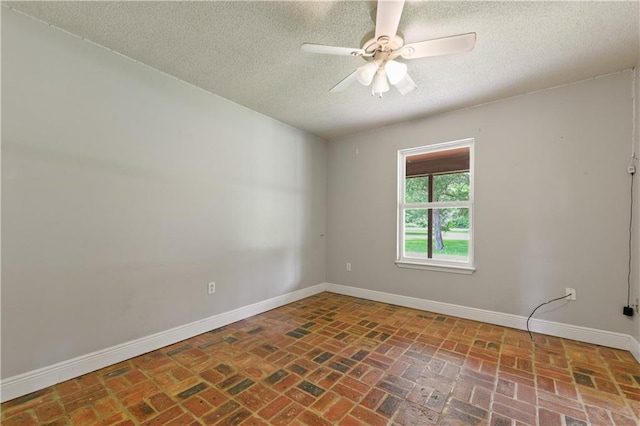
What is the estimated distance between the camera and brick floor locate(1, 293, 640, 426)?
1.52 meters

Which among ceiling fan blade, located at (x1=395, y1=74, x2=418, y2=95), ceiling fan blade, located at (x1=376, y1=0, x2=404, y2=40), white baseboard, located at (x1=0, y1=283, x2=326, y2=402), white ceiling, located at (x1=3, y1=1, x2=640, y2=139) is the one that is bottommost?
white baseboard, located at (x1=0, y1=283, x2=326, y2=402)

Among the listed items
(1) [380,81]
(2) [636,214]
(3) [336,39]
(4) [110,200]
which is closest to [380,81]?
(1) [380,81]

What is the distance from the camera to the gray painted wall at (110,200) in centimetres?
171

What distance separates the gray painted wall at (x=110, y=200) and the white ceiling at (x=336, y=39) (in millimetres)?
270

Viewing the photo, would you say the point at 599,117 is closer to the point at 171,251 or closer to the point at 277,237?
the point at 277,237

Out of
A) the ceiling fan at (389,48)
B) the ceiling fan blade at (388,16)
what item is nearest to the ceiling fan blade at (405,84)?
the ceiling fan at (389,48)

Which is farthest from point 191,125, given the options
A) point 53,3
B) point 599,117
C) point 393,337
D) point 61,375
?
point 599,117

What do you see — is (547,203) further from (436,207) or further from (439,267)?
(439,267)

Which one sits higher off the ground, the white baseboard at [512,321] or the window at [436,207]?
the window at [436,207]

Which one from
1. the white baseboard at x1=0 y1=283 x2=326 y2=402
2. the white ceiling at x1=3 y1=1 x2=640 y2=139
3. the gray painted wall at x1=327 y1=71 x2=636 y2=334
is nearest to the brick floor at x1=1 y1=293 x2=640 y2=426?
the white baseboard at x1=0 y1=283 x2=326 y2=402

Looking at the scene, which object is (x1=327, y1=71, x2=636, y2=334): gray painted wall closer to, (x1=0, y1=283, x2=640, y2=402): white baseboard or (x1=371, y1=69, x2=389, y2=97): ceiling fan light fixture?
(x1=0, y1=283, x2=640, y2=402): white baseboard

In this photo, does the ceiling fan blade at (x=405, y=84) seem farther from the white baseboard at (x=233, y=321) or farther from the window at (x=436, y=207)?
the white baseboard at (x=233, y=321)

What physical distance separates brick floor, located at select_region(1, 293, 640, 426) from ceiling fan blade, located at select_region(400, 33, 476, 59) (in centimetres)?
218

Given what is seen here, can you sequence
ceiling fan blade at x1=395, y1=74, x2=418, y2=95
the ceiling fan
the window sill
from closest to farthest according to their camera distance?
the ceiling fan, ceiling fan blade at x1=395, y1=74, x2=418, y2=95, the window sill
